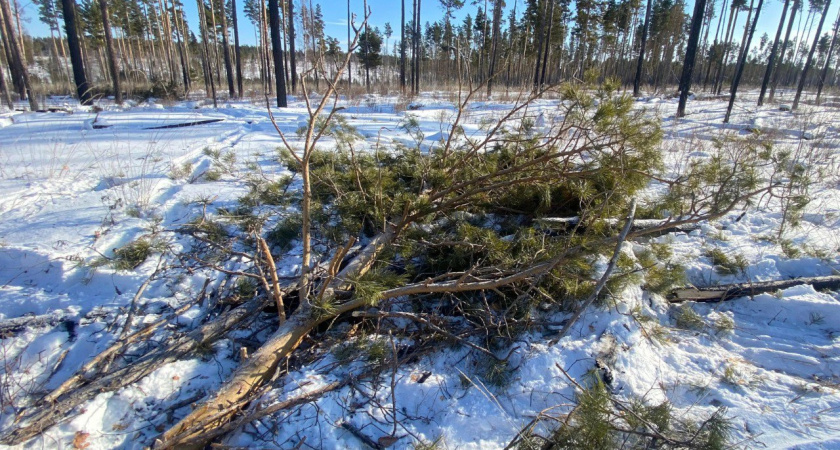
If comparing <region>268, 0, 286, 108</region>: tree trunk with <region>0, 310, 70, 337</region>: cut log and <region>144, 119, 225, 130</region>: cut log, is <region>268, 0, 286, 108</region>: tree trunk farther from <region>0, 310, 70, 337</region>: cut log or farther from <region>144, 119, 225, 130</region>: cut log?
<region>0, 310, 70, 337</region>: cut log

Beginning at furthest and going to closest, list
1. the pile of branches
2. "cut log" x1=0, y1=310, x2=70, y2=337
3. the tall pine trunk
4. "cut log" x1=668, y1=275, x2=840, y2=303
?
the tall pine trunk
"cut log" x1=668, y1=275, x2=840, y2=303
"cut log" x1=0, y1=310, x2=70, y2=337
the pile of branches

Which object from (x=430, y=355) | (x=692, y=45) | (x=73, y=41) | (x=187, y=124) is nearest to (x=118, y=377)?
(x=430, y=355)

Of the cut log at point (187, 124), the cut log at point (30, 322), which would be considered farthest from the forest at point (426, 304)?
the cut log at point (187, 124)

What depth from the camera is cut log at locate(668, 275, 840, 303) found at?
2.55 meters

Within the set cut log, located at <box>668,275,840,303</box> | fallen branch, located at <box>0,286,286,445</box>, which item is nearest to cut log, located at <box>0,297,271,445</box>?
fallen branch, located at <box>0,286,286,445</box>

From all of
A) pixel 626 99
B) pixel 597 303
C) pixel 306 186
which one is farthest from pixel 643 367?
pixel 306 186

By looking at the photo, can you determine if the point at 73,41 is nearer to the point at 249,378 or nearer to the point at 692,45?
the point at 249,378

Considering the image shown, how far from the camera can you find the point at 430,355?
6.68 feet

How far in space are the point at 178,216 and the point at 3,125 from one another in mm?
5741

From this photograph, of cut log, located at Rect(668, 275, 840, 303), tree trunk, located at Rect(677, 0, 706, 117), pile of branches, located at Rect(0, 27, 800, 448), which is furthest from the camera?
tree trunk, located at Rect(677, 0, 706, 117)

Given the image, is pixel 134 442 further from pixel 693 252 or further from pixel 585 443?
pixel 693 252

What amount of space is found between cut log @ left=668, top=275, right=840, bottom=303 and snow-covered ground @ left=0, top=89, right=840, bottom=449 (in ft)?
0.27

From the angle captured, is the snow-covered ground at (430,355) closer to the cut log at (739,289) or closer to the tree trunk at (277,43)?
the cut log at (739,289)

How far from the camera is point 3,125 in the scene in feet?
19.6
